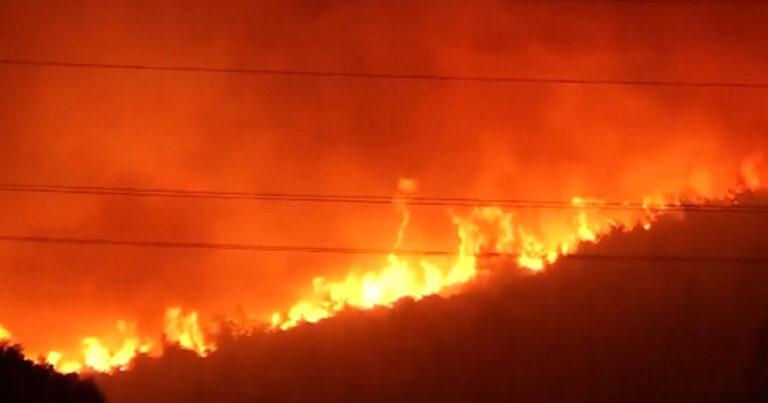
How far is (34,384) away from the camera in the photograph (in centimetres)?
939

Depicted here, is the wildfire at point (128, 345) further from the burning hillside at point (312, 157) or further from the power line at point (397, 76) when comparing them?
the power line at point (397, 76)

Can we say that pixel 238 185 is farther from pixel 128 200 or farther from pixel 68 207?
pixel 68 207

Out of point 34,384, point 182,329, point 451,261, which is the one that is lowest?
point 34,384

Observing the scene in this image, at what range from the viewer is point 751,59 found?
37.1ft

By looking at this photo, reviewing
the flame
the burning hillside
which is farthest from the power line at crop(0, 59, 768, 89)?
the flame

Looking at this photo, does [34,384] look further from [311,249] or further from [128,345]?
[311,249]

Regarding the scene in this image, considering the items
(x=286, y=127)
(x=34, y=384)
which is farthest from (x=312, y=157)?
(x=34, y=384)

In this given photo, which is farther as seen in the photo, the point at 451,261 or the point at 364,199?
the point at 364,199

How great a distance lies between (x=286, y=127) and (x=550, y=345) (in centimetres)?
361

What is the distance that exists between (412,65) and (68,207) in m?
3.98

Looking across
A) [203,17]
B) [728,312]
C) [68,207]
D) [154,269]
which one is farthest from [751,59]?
[68,207]

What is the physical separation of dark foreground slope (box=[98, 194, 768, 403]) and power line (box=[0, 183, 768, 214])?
0.13 meters

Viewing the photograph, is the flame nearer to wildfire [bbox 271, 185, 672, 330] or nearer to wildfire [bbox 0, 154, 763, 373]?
wildfire [bbox 0, 154, 763, 373]

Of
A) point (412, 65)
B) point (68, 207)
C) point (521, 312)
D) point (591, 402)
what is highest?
point (412, 65)
